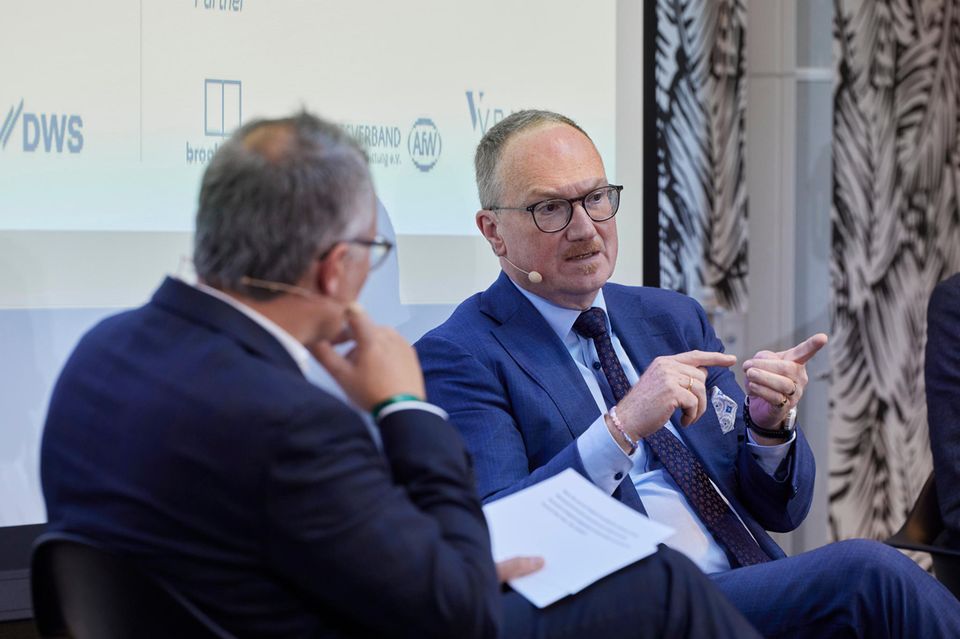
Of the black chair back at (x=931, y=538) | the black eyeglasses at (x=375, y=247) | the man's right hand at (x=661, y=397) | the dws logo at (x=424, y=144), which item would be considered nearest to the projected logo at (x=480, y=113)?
the dws logo at (x=424, y=144)

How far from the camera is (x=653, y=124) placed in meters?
3.00

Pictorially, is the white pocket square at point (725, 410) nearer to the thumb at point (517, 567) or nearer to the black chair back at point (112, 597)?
the thumb at point (517, 567)

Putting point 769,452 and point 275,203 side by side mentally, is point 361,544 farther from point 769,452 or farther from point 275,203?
point 769,452

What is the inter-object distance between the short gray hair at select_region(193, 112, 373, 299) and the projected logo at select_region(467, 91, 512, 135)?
1521 millimetres

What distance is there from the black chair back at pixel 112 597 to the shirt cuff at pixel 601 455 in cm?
87

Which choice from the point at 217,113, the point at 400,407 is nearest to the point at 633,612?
the point at 400,407

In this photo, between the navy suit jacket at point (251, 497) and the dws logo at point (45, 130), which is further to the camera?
the dws logo at point (45, 130)

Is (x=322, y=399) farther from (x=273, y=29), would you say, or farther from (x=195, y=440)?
(x=273, y=29)

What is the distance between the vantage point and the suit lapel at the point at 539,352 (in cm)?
206

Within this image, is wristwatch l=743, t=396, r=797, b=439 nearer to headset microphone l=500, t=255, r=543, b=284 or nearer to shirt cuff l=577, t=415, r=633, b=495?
shirt cuff l=577, t=415, r=633, b=495

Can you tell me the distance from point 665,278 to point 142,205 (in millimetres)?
A: 1710

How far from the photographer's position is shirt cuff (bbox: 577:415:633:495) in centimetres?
A: 186

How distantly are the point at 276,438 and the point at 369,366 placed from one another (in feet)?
0.72

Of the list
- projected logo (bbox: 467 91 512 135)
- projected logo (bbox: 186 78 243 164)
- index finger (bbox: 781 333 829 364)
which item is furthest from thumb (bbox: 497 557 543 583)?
projected logo (bbox: 467 91 512 135)
